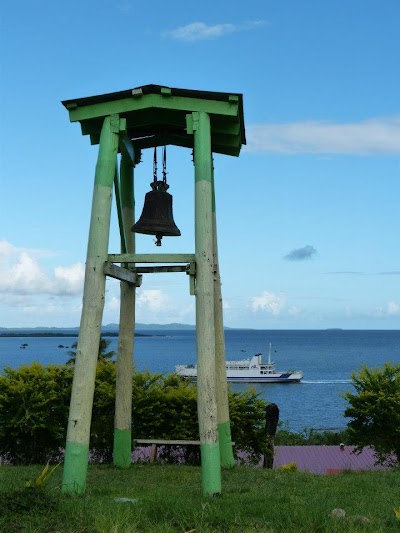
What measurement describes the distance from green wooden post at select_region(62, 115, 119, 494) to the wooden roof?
80 cm

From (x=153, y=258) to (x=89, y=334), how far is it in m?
1.36

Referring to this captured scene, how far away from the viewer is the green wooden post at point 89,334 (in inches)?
384

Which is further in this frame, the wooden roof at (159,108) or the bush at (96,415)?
the bush at (96,415)

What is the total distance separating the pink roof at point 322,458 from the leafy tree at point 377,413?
2613 mm

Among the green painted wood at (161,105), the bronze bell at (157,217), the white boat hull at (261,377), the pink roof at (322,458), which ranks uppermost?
the white boat hull at (261,377)

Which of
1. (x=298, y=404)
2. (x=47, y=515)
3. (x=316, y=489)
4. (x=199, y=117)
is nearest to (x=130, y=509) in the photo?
(x=47, y=515)

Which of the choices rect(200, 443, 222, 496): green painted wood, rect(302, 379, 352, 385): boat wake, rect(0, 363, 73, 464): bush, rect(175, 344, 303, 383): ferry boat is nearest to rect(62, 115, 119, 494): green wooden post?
rect(200, 443, 222, 496): green painted wood

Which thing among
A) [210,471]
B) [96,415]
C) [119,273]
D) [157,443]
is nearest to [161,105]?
[119,273]

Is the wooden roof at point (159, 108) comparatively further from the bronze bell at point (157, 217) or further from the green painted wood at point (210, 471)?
the green painted wood at point (210, 471)

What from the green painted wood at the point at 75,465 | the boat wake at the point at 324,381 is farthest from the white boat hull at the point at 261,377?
the green painted wood at the point at 75,465

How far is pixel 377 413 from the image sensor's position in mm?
15312

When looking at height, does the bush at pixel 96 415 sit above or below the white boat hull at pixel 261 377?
below

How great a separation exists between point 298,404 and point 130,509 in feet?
197

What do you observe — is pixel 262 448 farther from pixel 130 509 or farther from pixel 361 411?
pixel 130 509
